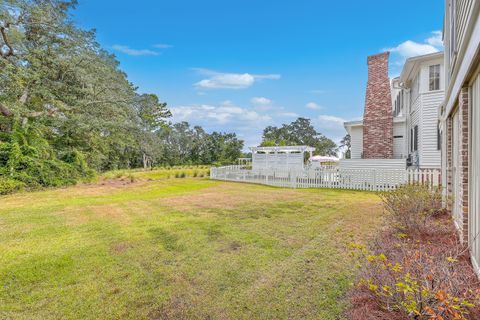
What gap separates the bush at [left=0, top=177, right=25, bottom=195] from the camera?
10.2 m

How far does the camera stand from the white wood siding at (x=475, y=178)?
2.74 meters

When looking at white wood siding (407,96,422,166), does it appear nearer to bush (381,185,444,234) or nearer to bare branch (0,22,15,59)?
bush (381,185,444,234)

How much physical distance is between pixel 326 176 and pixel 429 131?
15.1 ft

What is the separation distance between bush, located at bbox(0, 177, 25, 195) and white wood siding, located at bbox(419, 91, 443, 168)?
17.2 meters

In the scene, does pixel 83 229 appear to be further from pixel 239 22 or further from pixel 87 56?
pixel 239 22

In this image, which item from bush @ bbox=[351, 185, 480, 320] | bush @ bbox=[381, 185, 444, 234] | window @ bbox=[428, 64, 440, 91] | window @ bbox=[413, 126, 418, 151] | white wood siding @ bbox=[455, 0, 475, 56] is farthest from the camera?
window @ bbox=[413, 126, 418, 151]

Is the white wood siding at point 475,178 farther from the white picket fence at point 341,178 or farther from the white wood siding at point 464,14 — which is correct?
the white picket fence at point 341,178

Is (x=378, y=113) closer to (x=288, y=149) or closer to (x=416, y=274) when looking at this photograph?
(x=288, y=149)

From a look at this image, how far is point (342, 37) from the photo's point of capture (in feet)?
A: 52.9

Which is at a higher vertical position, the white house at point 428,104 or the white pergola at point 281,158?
the white house at point 428,104

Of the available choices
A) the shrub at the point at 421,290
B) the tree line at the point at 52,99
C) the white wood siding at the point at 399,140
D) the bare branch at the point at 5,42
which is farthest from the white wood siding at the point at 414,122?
the bare branch at the point at 5,42

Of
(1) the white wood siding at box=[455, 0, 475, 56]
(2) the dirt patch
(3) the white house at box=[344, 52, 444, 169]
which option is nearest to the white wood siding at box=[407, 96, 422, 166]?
(3) the white house at box=[344, 52, 444, 169]

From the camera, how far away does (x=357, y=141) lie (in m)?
15.8

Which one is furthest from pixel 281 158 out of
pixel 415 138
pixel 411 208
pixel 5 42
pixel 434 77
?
pixel 5 42
